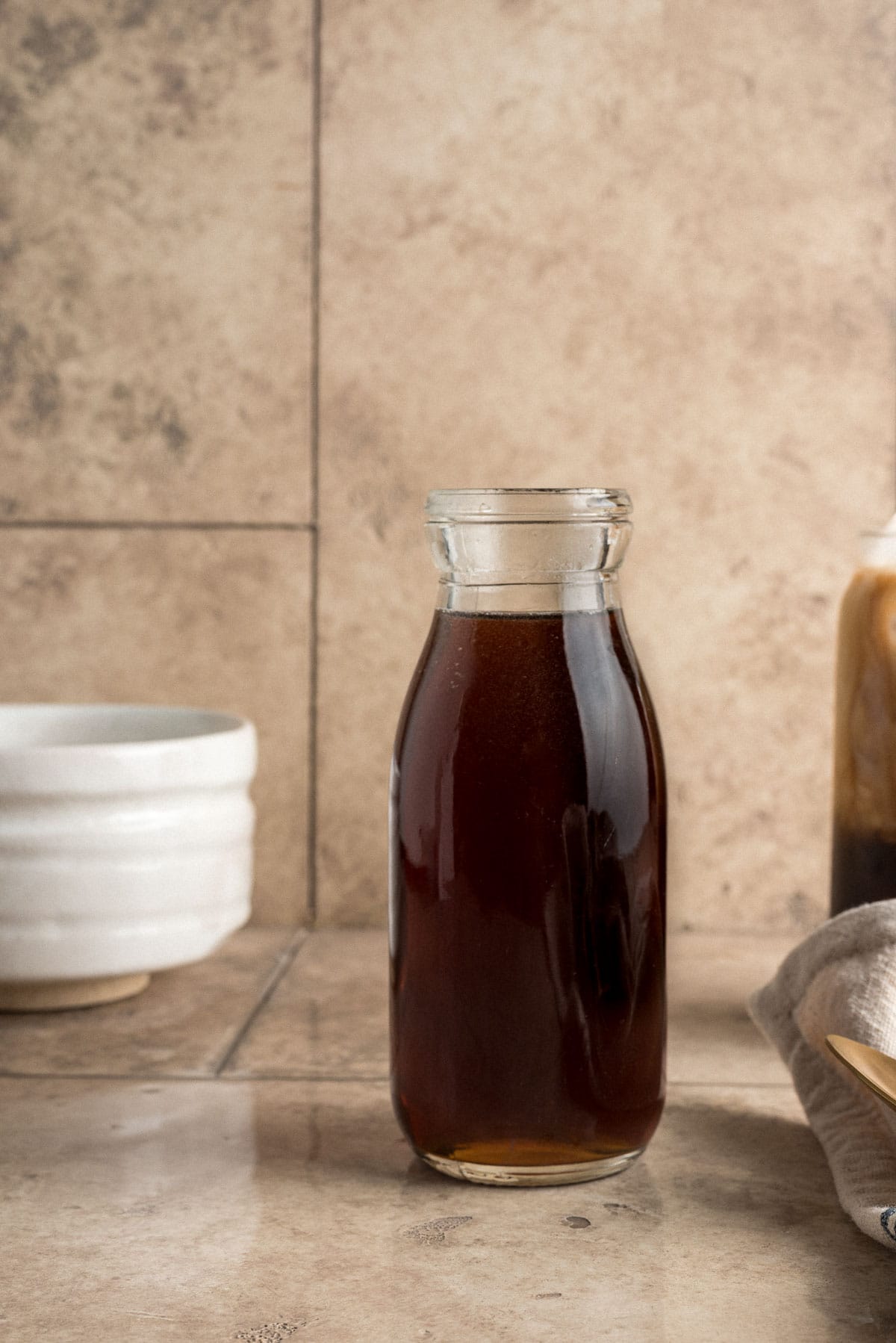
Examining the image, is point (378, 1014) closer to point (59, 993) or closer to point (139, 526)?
point (59, 993)

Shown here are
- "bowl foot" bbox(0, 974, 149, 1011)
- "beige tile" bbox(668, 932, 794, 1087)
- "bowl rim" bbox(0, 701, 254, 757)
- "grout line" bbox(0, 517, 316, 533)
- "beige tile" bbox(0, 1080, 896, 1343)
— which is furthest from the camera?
"grout line" bbox(0, 517, 316, 533)

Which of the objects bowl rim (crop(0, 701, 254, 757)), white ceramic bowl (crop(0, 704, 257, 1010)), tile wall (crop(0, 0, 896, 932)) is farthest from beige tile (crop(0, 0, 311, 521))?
white ceramic bowl (crop(0, 704, 257, 1010))

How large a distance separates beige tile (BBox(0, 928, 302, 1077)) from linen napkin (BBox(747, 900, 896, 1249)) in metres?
0.29

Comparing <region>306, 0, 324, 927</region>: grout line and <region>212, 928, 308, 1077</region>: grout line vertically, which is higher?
<region>306, 0, 324, 927</region>: grout line

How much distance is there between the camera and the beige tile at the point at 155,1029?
0.74 meters

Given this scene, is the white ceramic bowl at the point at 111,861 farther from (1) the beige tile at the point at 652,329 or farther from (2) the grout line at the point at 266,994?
(1) the beige tile at the point at 652,329

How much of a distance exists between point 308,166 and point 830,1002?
2.32 ft

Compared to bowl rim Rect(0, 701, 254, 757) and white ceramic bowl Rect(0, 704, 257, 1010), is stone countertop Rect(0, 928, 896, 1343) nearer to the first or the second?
white ceramic bowl Rect(0, 704, 257, 1010)

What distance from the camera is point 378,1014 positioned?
85 centimetres

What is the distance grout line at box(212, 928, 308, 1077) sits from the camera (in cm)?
76

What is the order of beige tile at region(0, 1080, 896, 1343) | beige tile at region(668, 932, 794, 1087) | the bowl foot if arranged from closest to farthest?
beige tile at region(0, 1080, 896, 1343) → beige tile at region(668, 932, 794, 1087) → the bowl foot

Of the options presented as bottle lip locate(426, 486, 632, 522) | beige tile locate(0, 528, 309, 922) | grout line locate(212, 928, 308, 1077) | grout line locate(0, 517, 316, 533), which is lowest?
grout line locate(212, 928, 308, 1077)

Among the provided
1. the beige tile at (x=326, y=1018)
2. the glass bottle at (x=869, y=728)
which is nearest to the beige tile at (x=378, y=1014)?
the beige tile at (x=326, y=1018)

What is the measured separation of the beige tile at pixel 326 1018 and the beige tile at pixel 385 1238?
66 millimetres
